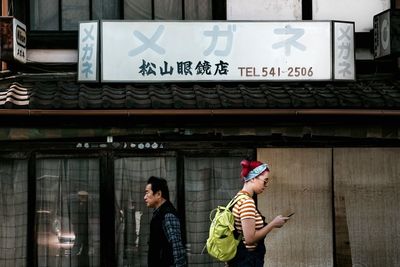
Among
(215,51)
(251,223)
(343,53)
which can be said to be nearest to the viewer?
(251,223)

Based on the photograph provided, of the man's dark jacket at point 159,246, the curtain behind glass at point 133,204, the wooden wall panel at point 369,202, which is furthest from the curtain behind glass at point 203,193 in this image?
the man's dark jacket at point 159,246

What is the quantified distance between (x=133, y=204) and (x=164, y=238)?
3.35m

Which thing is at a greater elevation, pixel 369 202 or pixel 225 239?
pixel 369 202

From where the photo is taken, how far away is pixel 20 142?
38.2ft

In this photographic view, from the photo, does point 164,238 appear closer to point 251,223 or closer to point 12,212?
point 251,223

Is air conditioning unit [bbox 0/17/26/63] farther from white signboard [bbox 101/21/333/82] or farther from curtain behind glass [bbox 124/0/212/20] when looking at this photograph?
curtain behind glass [bbox 124/0/212/20]

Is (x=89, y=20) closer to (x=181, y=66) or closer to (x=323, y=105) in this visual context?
(x=181, y=66)

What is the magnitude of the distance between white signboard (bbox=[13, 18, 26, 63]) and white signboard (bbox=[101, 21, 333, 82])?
1251 mm

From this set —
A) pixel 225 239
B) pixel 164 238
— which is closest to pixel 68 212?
pixel 164 238

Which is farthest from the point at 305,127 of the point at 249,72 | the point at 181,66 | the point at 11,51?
the point at 11,51

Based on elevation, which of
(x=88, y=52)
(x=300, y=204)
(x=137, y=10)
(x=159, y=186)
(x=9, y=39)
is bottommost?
(x=300, y=204)

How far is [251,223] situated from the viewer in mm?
7754

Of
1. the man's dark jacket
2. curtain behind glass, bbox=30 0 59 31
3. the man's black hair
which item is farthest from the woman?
curtain behind glass, bbox=30 0 59 31

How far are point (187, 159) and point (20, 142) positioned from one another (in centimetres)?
262
